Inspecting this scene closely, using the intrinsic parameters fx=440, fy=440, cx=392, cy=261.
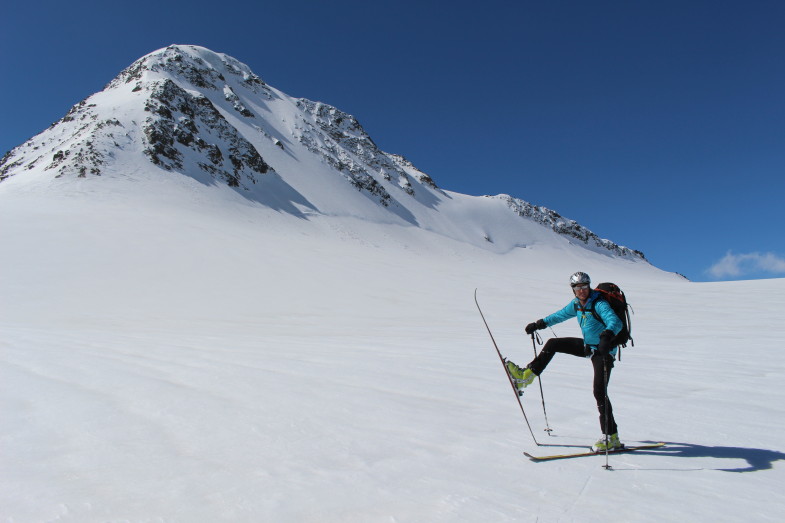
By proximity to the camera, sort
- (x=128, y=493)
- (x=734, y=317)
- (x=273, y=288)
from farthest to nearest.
A: (x=273, y=288) → (x=734, y=317) → (x=128, y=493)

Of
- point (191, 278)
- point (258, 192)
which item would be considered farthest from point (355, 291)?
point (258, 192)

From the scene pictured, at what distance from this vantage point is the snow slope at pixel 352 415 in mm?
2986

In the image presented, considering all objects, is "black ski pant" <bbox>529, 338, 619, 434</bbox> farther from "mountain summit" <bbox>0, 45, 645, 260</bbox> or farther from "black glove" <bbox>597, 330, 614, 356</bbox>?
"mountain summit" <bbox>0, 45, 645, 260</bbox>

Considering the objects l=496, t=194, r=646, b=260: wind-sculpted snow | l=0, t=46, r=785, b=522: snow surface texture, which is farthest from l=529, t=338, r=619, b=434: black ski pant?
l=496, t=194, r=646, b=260: wind-sculpted snow

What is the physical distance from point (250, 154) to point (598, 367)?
76214mm

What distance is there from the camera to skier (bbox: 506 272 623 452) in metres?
4.20

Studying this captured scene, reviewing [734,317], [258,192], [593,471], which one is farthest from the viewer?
[258,192]

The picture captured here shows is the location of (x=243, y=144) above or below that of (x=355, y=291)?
above

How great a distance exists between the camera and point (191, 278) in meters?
19.8

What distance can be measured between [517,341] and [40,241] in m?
24.2

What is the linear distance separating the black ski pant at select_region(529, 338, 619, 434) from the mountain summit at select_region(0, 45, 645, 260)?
52.7 m

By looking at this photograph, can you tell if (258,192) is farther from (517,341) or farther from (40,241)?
(517,341)

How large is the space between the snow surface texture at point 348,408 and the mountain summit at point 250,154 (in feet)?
138

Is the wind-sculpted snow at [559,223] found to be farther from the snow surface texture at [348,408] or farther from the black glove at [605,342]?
the black glove at [605,342]
